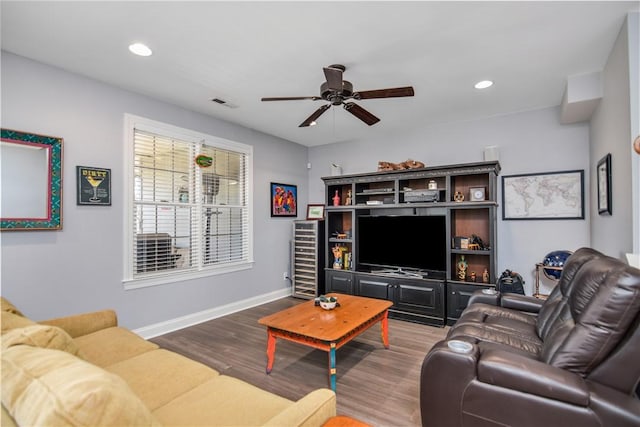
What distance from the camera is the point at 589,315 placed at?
5.17ft

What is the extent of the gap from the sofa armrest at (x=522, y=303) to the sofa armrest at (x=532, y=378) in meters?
1.45

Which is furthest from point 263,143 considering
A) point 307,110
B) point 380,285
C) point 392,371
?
point 392,371

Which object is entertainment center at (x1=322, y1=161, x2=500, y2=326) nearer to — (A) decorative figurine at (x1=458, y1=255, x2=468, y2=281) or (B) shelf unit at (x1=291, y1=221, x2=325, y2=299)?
(A) decorative figurine at (x1=458, y1=255, x2=468, y2=281)

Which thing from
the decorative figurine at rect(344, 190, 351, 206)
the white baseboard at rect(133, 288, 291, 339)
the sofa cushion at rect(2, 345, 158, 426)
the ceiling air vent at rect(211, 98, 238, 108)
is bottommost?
A: the white baseboard at rect(133, 288, 291, 339)

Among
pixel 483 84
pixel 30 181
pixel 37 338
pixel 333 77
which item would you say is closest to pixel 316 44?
pixel 333 77

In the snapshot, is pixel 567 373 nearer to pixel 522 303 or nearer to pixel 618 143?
pixel 522 303

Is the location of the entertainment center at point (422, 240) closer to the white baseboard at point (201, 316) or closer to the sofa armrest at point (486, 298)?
the sofa armrest at point (486, 298)

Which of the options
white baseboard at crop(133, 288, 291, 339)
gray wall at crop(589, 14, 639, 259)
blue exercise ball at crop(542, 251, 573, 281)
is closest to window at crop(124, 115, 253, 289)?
white baseboard at crop(133, 288, 291, 339)

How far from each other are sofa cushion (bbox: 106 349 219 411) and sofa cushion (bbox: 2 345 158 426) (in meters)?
0.75

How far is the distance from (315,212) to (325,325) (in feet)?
11.2

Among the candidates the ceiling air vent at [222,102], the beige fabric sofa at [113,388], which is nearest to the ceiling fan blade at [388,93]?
the ceiling air vent at [222,102]

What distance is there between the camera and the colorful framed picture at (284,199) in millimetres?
5461

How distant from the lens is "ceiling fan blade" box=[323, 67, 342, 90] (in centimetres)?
249

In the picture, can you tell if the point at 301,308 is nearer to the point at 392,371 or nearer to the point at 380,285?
the point at 392,371
